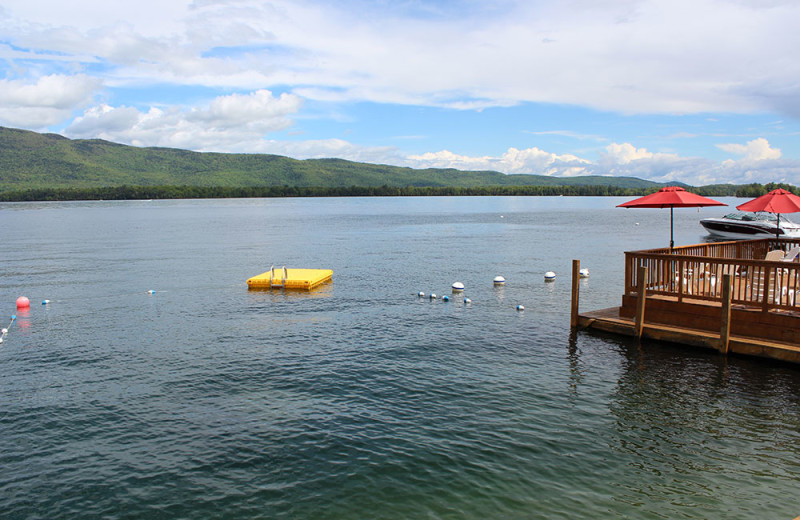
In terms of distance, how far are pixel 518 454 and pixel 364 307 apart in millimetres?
15631

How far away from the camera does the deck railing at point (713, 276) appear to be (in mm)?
15023

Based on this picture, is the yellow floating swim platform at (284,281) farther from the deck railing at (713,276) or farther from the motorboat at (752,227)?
the motorboat at (752,227)

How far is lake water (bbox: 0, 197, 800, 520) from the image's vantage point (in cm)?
953

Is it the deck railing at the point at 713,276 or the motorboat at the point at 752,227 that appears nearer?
the deck railing at the point at 713,276

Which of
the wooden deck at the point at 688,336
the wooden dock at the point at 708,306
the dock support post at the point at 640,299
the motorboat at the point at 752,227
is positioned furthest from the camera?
the motorboat at the point at 752,227

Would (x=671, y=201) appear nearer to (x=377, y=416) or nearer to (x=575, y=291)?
(x=575, y=291)

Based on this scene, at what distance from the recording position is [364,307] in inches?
1024

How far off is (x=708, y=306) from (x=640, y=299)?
73.1 inches

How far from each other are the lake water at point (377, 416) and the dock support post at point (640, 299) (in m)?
0.63

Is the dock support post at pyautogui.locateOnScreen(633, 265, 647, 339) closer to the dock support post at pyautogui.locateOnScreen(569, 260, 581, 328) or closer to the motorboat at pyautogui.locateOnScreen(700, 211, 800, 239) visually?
the dock support post at pyautogui.locateOnScreen(569, 260, 581, 328)

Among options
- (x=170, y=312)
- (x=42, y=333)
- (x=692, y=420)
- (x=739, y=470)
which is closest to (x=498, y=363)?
(x=692, y=420)

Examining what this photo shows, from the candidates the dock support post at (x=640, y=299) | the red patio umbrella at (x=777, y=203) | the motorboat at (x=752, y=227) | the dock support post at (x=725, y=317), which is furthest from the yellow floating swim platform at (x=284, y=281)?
the motorboat at (x=752, y=227)

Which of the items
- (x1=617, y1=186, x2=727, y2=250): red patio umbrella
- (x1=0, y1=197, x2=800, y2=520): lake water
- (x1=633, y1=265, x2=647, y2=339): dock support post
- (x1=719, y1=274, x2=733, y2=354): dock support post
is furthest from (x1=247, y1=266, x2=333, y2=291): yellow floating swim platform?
(x1=719, y1=274, x2=733, y2=354): dock support post

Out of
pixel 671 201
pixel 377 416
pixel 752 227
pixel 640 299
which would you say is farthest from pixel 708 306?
pixel 752 227
